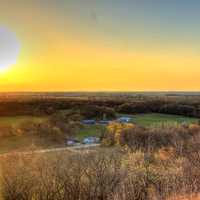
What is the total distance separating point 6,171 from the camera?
31.4ft

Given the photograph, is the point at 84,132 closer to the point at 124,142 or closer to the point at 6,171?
the point at 124,142

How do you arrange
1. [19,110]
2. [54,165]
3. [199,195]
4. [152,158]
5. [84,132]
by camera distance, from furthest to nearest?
1. [19,110]
2. [84,132]
3. [152,158]
4. [54,165]
5. [199,195]

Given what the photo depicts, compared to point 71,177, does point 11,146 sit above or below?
below

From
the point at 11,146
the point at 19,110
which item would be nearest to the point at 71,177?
the point at 11,146

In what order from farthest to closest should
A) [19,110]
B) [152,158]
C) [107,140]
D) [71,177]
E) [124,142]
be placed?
[19,110]
[107,140]
[124,142]
[152,158]
[71,177]

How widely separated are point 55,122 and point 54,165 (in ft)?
66.1

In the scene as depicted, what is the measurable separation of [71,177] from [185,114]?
3708 cm

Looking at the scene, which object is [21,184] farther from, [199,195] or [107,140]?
[107,140]

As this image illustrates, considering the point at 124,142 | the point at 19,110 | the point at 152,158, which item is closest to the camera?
the point at 152,158

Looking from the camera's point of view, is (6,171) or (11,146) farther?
(11,146)

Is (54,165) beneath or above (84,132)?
above

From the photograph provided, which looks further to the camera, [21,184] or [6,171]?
[6,171]

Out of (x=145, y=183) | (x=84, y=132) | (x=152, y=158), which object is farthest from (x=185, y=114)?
(x=145, y=183)

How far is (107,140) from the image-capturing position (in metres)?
21.2
